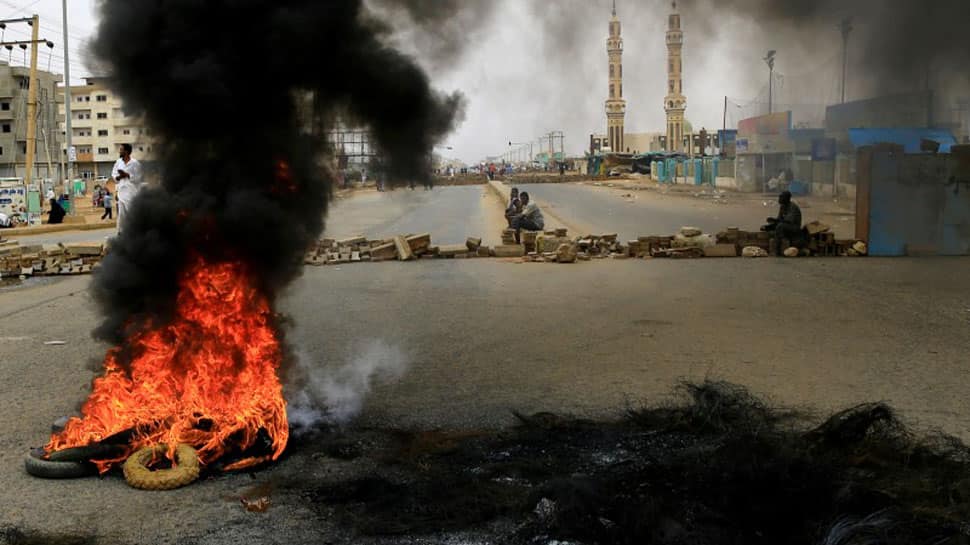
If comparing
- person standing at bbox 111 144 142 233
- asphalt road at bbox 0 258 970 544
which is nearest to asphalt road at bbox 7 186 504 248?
person standing at bbox 111 144 142 233

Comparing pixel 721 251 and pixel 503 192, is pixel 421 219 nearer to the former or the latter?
pixel 503 192

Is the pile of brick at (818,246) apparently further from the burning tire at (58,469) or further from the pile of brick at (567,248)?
the burning tire at (58,469)

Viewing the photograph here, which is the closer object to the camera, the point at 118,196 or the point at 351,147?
the point at 351,147

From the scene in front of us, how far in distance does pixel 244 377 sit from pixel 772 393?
3969mm

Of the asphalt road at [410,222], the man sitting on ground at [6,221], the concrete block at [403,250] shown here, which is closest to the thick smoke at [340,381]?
the concrete block at [403,250]

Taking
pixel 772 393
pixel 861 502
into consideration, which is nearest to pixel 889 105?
pixel 772 393

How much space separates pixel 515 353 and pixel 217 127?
3.86 metres

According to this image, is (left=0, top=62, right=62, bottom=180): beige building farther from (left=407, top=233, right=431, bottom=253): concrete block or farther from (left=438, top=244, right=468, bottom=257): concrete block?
(left=438, top=244, right=468, bottom=257): concrete block

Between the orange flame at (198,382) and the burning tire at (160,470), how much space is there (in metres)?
0.11

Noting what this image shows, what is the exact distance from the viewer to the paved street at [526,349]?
461 centimetres

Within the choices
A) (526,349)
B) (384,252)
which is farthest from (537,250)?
(526,349)

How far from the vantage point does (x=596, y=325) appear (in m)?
9.66

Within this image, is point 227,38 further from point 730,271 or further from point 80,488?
point 730,271

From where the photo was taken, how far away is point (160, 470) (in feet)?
15.7
